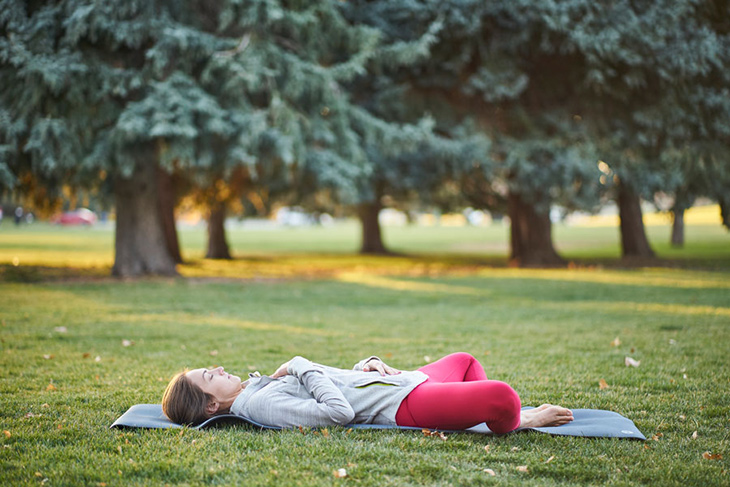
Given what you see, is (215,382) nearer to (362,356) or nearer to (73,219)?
(362,356)

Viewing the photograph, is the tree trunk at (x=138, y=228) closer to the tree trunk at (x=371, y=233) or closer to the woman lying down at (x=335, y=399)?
the woman lying down at (x=335, y=399)

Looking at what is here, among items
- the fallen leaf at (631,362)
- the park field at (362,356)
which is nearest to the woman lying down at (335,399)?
the park field at (362,356)

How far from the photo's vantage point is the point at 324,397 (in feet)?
13.5

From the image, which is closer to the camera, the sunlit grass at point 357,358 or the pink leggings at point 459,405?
the sunlit grass at point 357,358

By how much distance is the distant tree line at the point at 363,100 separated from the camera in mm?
13109

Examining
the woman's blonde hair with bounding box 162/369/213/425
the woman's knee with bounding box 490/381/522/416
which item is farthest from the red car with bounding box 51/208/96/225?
the woman's knee with bounding box 490/381/522/416

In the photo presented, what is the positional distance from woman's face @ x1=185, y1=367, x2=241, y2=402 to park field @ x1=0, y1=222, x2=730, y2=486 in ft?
0.86

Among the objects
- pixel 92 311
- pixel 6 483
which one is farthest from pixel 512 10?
pixel 6 483

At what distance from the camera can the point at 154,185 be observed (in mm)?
15836

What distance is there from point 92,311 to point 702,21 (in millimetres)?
15276

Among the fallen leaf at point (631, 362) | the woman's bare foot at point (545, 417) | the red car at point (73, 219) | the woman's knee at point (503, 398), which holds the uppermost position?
the red car at point (73, 219)

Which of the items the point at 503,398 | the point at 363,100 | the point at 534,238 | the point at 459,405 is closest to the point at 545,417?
the point at 503,398

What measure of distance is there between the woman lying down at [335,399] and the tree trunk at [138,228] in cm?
1223

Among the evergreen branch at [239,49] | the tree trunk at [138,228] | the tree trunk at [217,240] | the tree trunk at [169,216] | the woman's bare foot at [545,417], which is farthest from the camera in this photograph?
the tree trunk at [217,240]
